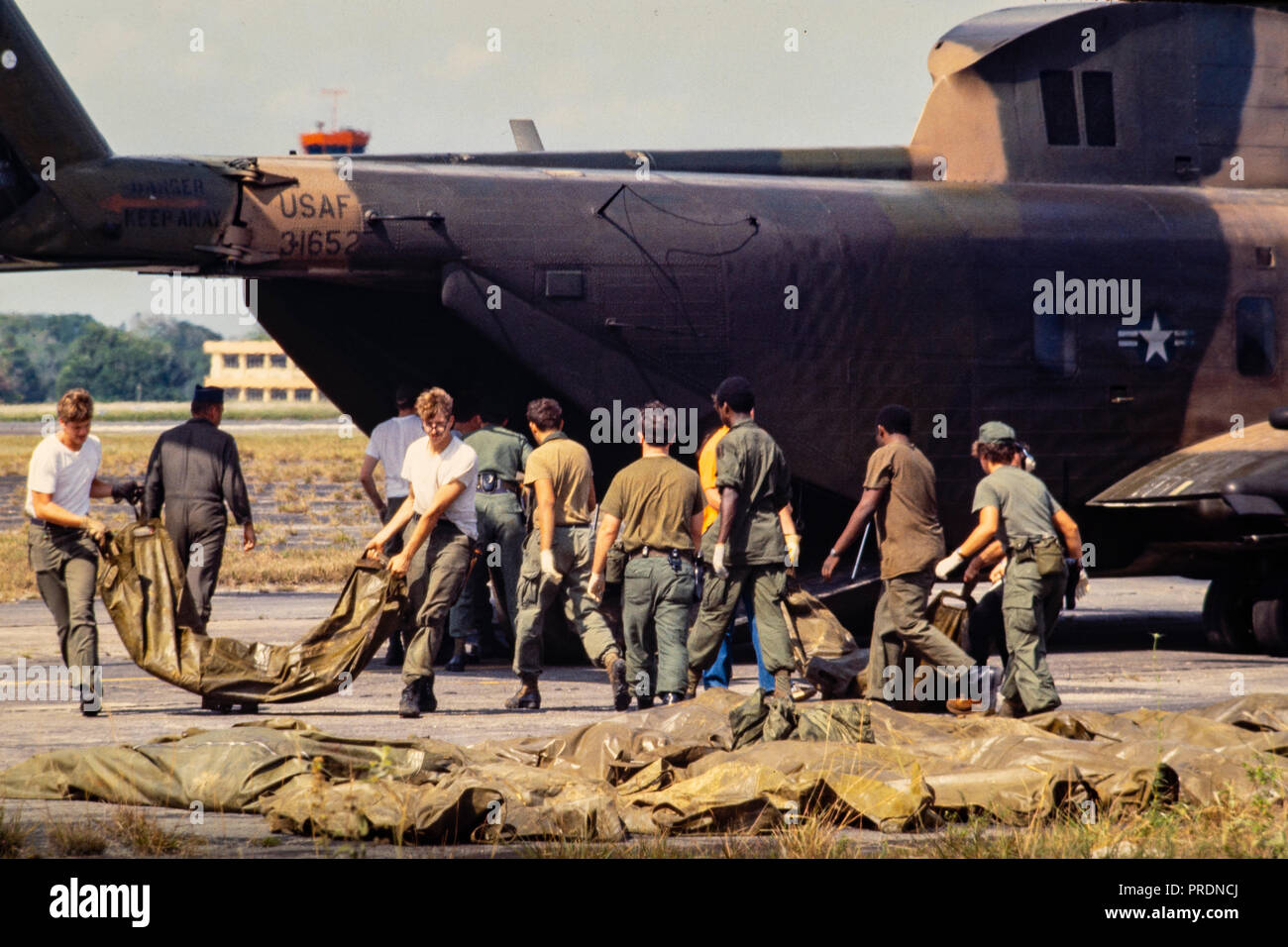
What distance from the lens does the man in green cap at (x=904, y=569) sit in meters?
10.8

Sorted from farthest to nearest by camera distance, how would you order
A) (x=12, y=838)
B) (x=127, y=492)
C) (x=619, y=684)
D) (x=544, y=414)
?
(x=544, y=414)
(x=127, y=492)
(x=619, y=684)
(x=12, y=838)

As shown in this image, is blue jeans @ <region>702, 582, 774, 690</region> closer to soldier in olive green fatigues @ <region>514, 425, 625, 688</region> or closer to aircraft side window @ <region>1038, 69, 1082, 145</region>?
soldier in olive green fatigues @ <region>514, 425, 625, 688</region>

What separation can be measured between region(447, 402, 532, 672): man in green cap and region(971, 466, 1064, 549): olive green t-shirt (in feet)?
11.0

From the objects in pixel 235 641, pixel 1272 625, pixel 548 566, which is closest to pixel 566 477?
pixel 548 566

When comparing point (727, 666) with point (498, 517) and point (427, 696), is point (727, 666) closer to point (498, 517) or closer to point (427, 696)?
point (427, 696)

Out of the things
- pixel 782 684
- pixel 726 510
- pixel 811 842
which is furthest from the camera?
pixel 726 510

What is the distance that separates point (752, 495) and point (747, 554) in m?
0.37

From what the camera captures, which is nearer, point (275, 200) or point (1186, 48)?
point (275, 200)

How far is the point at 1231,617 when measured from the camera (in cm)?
1496

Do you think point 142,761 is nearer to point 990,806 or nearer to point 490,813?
point 490,813

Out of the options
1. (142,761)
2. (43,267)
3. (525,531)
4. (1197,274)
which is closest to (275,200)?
(43,267)

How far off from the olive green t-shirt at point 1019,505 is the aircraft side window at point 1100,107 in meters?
6.01
